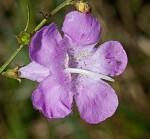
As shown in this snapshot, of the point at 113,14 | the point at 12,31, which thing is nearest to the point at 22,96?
the point at 12,31

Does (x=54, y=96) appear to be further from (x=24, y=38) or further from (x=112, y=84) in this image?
(x=112, y=84)

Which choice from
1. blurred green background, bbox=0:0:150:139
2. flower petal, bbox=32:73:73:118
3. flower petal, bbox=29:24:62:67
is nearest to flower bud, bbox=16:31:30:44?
flower petal, bbox=29:24:62:67

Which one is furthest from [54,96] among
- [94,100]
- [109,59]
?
[109,59]

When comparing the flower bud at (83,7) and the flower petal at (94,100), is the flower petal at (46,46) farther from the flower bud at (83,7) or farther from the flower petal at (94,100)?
the flower petal at (94,100)

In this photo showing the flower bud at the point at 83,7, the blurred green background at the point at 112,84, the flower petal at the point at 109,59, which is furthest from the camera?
the blurred green background at the point at 112,84

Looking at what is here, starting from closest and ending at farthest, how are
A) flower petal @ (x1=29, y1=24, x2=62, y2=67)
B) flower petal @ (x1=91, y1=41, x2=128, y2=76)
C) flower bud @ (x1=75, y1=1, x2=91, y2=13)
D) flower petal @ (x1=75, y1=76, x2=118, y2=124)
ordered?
flower petal @ (x1=29, y1=24, x2=62, y2=67) < flower bud @ (x1=75, y1=1, x2=91, y2=13) < flower petal @ (x1=75, y1=76, x2=118, y2=124) < flower petal @ (x1=91, y1=41, x2=128, y2=76)

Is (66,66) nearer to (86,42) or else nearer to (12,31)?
(86,42)

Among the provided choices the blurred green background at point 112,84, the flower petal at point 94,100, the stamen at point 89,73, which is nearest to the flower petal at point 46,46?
the stamen at point 89,73

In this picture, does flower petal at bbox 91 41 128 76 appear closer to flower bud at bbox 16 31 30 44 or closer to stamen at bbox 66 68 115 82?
stamen at bbox 66 68 115 82
